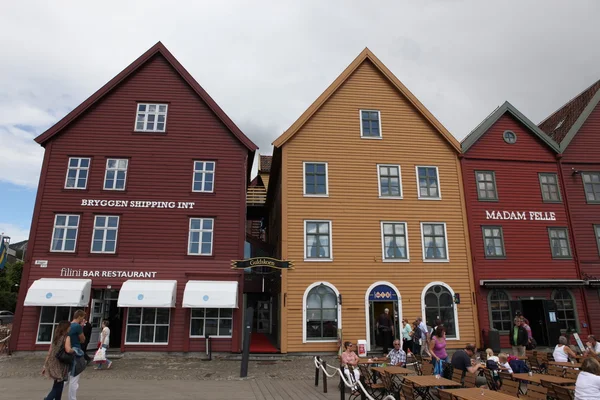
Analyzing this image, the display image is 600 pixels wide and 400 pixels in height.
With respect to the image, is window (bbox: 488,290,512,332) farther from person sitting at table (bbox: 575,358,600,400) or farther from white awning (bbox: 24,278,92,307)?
white awning (bbox: 24,278,92,307)

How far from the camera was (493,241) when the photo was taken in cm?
2095

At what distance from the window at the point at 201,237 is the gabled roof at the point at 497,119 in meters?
13.8

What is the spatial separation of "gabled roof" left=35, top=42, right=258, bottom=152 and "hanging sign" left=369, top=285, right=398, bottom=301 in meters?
9.00

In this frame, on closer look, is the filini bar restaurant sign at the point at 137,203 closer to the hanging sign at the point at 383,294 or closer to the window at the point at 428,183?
the hanging sign at the point at 383,294

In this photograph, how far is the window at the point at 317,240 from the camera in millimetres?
19641

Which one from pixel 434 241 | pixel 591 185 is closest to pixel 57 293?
pixel 434 241

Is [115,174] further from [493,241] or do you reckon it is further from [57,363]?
[493,241]

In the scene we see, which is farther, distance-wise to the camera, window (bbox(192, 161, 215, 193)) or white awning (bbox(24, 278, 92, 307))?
window (bbox(192, 161, 215, 193))

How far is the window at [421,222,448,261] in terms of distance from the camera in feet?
66.9

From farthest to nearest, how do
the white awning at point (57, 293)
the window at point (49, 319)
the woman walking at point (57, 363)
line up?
the window at point (49, 319)
the white awning at point (57, 293)
the woman walking at point (57, 363)

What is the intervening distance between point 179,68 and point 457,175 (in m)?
15.4

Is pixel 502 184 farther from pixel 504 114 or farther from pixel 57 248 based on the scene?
pixel 57 248

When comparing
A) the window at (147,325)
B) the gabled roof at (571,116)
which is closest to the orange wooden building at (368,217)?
the window at (147,325)

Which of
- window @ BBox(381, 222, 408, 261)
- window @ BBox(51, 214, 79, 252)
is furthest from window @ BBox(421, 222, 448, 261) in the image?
window @ BBox(51, 214, 79, 252)
